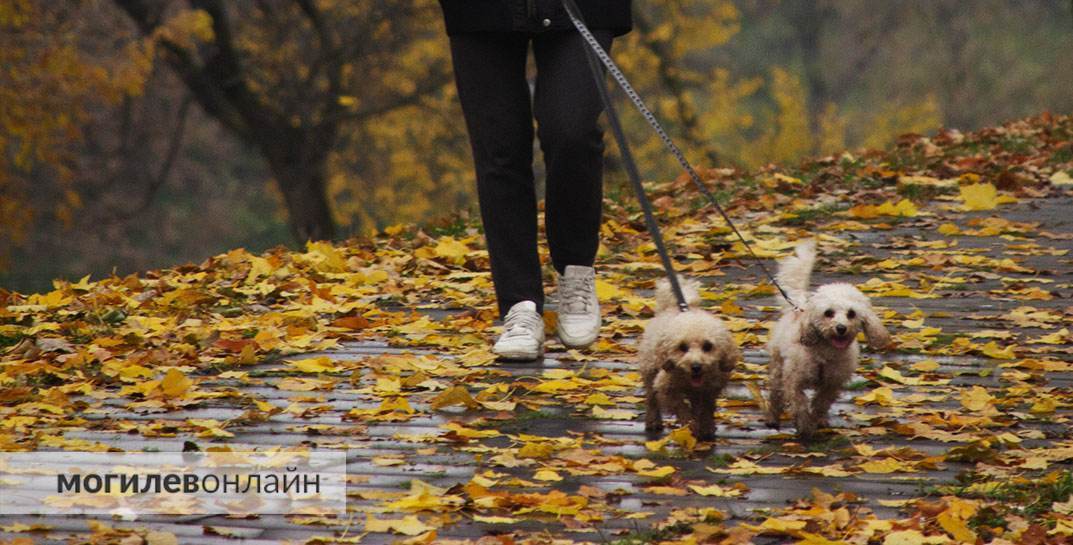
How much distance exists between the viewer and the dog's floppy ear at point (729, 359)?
13.9ft

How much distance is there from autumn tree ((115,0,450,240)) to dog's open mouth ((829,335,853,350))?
39.3 ft

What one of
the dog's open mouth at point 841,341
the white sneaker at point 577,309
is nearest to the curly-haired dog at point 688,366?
the dog's open mouth at point 841,341

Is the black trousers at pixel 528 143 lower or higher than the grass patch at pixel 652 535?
higher

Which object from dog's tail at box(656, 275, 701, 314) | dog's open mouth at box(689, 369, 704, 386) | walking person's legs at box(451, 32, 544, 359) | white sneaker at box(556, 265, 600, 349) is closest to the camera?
dog's open mouth at box(689, 369, 704, 386)

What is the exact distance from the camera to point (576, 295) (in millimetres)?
5559

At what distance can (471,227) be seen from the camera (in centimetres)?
903

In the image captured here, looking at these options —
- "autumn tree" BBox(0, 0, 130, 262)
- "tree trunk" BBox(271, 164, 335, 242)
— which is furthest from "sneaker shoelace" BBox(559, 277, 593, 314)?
"tree trunk" BBox(271, 164, 335, 242)

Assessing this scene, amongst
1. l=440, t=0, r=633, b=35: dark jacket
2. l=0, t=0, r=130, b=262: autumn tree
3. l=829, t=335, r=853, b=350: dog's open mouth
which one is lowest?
l=829, t=335, r=853, b=350: dog's open mouth

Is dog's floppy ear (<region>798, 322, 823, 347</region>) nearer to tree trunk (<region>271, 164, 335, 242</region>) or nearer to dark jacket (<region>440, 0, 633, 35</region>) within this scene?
dark jacket (<region>440, 0, 633, 35</region>)

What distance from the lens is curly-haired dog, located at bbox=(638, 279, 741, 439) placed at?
165 inches

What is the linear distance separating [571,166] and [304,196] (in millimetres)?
12334

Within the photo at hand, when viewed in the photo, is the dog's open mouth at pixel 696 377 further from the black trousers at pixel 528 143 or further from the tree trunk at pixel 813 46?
the tree trunk at pixel 813 46

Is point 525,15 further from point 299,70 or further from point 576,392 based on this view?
point 299,70

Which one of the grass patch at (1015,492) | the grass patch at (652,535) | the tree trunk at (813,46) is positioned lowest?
the grass patch at (652,535)
